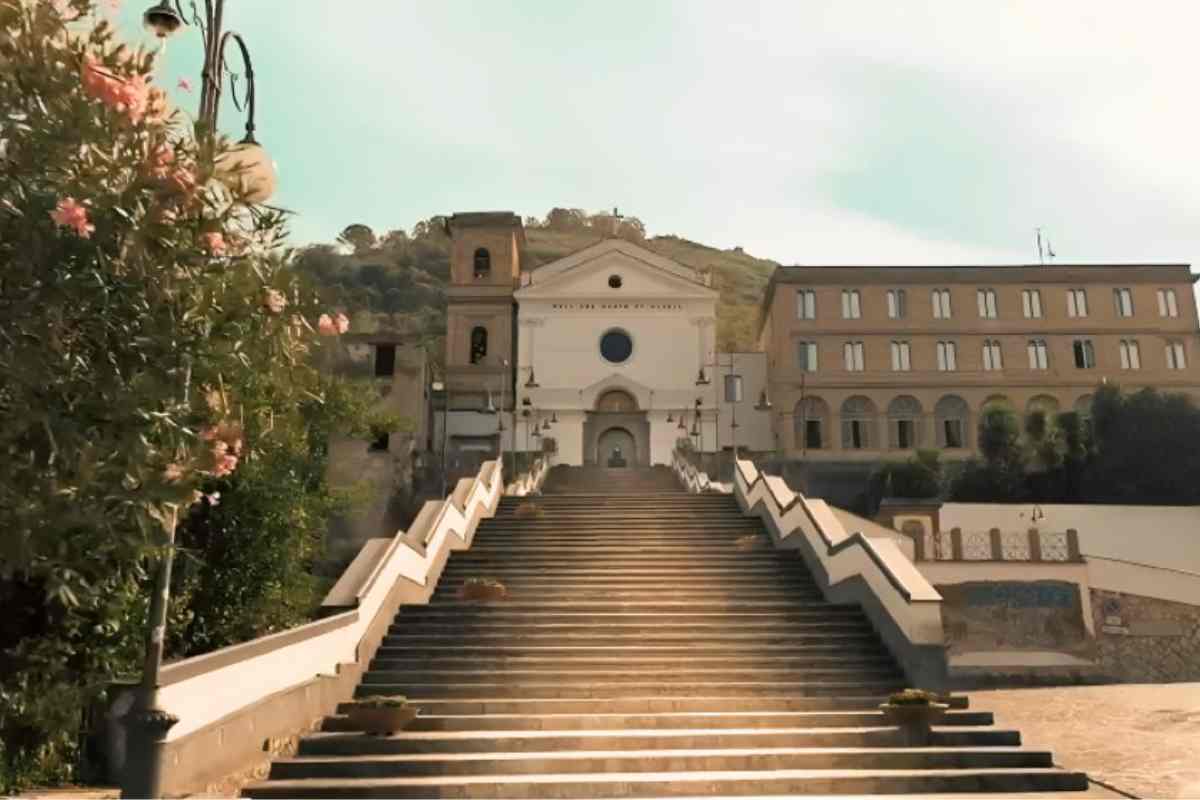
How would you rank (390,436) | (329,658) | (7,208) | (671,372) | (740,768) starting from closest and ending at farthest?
(7,208)
(740,768)
(329,658)
(390,436)
(671,372)

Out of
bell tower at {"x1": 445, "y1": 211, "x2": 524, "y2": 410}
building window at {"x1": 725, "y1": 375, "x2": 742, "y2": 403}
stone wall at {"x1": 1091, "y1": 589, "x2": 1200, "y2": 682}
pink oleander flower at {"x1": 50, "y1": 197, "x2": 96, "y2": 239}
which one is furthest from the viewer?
bell tower at {"x1": 445, "y1": 211, "x2": 524, "y2": 410}

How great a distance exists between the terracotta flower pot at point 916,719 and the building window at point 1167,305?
39611mm

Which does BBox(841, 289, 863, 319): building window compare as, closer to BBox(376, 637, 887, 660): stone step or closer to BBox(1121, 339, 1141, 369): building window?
BBox(1121, 339, 1141, 369): building window

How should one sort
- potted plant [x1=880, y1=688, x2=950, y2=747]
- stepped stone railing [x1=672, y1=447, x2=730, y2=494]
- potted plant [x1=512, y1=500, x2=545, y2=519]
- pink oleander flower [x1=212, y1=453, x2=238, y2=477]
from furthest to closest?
1. stepped stone railing [x1=672, y1=447, x2=730, y2=494]
2. potted plant [x1=512, y1=500, x2=545, y2=519]
3. potted plant [x1=880, y1=688, x2=950, y2=747]
4. pink oleander flower [x1=212, y1=453, x2=238, y2=477]

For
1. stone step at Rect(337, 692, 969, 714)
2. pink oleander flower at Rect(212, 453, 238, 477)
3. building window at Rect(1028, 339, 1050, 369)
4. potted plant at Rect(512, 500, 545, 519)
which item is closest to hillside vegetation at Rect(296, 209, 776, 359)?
building window at Rect(1028, 339, 1050, 369)

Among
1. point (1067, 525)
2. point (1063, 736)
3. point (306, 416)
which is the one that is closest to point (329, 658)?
point (306, 416)

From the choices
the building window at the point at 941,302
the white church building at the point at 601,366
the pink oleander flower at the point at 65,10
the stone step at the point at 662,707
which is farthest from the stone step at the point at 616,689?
the building window at the point at 941,302

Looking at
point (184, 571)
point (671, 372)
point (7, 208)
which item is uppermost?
point (671, 372)

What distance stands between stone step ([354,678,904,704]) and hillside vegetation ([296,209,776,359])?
47312mm

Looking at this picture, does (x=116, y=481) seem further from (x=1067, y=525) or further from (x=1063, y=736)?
(x=1067, y=525)

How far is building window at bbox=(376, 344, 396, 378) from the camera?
110ft

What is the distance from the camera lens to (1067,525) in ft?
99.2

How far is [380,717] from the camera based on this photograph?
8773 millimetres

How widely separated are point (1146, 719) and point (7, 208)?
14265 mm
